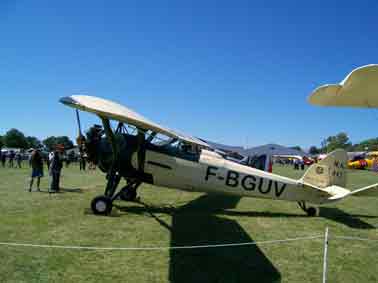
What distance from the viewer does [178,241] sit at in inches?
221

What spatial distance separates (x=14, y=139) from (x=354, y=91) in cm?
13237

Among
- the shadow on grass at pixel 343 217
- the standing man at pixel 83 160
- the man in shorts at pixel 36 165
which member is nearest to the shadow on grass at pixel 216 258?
the shadow on grass at pixel 343 217

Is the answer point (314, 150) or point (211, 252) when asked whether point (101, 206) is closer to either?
point (211, 252)

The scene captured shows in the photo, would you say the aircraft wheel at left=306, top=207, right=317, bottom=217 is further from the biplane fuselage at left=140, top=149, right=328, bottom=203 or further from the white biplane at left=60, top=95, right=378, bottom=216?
the biplane fuselage at left=140, top=149, right=328, bottom=203

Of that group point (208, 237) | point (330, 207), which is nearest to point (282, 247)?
point (208, 237)

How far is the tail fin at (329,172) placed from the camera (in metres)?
8.35

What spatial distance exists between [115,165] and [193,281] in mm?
5013

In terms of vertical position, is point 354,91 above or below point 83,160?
above

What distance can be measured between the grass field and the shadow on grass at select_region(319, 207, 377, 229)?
26 mm

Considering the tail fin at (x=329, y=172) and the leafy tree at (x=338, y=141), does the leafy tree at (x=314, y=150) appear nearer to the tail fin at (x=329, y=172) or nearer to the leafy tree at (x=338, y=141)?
the leafy tree at (x=338, y=141)

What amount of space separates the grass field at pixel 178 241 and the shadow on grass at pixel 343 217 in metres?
0.03

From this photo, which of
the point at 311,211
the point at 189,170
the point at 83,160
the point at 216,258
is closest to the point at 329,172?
the point at 311,211

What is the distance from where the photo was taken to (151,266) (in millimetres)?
4277

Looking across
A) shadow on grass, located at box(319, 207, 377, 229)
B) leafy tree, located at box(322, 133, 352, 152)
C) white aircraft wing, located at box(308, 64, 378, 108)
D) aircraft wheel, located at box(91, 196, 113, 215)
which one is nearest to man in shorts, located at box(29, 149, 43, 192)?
aircraft wheel, located at box(91, 196, 113, 215)
